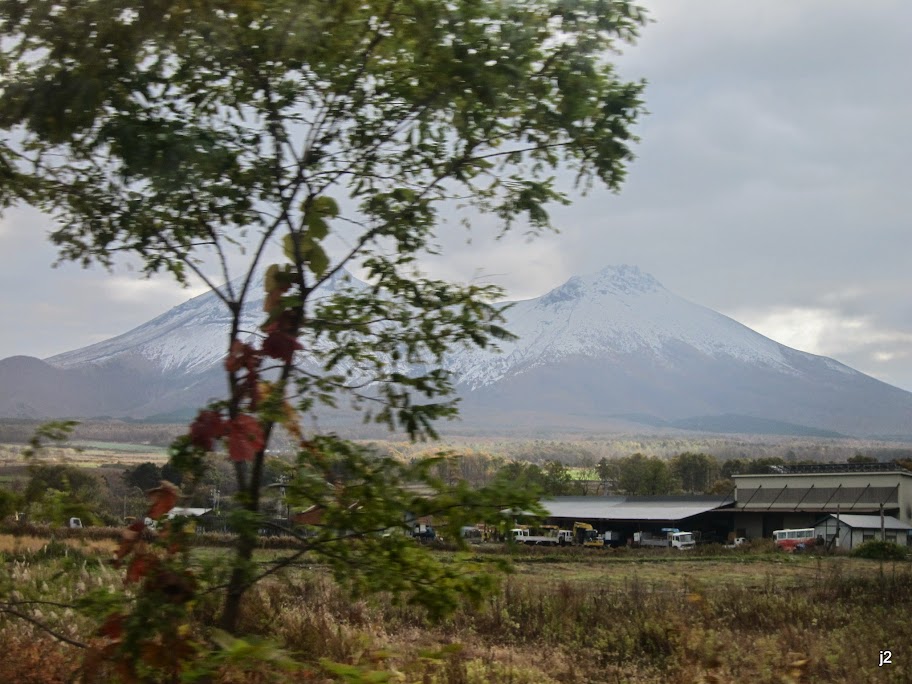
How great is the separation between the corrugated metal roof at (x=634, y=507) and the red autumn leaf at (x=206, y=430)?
51.2 metres

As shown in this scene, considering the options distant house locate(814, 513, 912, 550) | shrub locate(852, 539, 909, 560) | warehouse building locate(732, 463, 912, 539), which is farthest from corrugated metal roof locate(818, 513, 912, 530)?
shrub locate(852, 539, 909, 560)

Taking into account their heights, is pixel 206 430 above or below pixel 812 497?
above

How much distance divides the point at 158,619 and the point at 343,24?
86.5 inches

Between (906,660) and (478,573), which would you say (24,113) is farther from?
(906,660)

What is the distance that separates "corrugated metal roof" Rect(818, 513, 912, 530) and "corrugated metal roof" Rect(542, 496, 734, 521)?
31.7ft

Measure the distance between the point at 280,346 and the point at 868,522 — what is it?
2035 inches

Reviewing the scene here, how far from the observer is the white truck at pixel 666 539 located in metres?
48.3

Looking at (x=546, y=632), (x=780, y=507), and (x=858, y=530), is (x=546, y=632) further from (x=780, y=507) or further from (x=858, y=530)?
(x=780, y=507)

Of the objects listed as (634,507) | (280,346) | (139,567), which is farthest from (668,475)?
(139,567)

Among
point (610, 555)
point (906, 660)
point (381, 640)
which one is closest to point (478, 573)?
point (381, 640)

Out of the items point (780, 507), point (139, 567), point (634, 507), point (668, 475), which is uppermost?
point (139, 567)

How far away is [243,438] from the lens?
258 centimetres

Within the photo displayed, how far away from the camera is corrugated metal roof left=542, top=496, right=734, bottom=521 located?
5725cm

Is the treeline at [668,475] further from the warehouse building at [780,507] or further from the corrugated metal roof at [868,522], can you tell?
the corrugated metal roof at [868,522]
